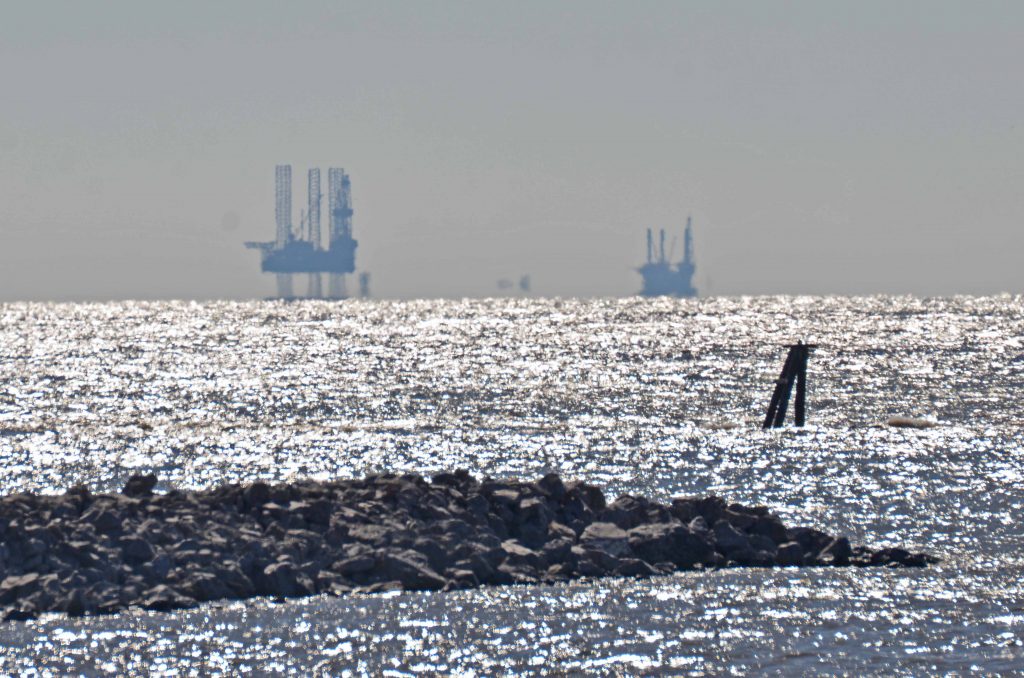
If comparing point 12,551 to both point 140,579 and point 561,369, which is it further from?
point 561,369

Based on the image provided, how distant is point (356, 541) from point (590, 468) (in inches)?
551

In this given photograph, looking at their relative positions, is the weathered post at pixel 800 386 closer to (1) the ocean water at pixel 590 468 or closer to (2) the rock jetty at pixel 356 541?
(1) the ocean water at pixel 590 468

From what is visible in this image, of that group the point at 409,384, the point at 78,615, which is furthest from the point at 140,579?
the point at 409,384

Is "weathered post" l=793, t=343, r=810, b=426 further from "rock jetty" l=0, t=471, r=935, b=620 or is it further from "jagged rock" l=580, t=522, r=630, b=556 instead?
"jagged rock" l=580, t=522, r=630, b=556

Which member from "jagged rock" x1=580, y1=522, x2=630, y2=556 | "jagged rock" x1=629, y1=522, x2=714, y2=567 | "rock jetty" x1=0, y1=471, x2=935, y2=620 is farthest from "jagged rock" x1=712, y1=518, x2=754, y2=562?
"jagged rock" x1=580, y1=522, x2=630, y2=556

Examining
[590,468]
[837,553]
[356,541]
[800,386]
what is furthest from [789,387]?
[356,541]

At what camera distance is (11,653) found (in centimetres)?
1620

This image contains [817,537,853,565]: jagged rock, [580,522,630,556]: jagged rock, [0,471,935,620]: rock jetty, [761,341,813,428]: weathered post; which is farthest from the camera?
[761,341,813,428]: weathered post

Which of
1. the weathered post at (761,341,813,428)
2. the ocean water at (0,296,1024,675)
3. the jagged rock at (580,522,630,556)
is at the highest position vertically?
the weathered post at (761,341,813,428)

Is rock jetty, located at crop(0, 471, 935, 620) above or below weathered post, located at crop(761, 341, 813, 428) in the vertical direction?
below

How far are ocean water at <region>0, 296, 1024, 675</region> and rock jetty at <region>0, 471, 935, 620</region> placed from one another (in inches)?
21.3

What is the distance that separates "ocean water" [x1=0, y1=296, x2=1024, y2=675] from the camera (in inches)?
644

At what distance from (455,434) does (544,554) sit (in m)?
22.6

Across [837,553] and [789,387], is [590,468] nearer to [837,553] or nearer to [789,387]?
[789,387]
